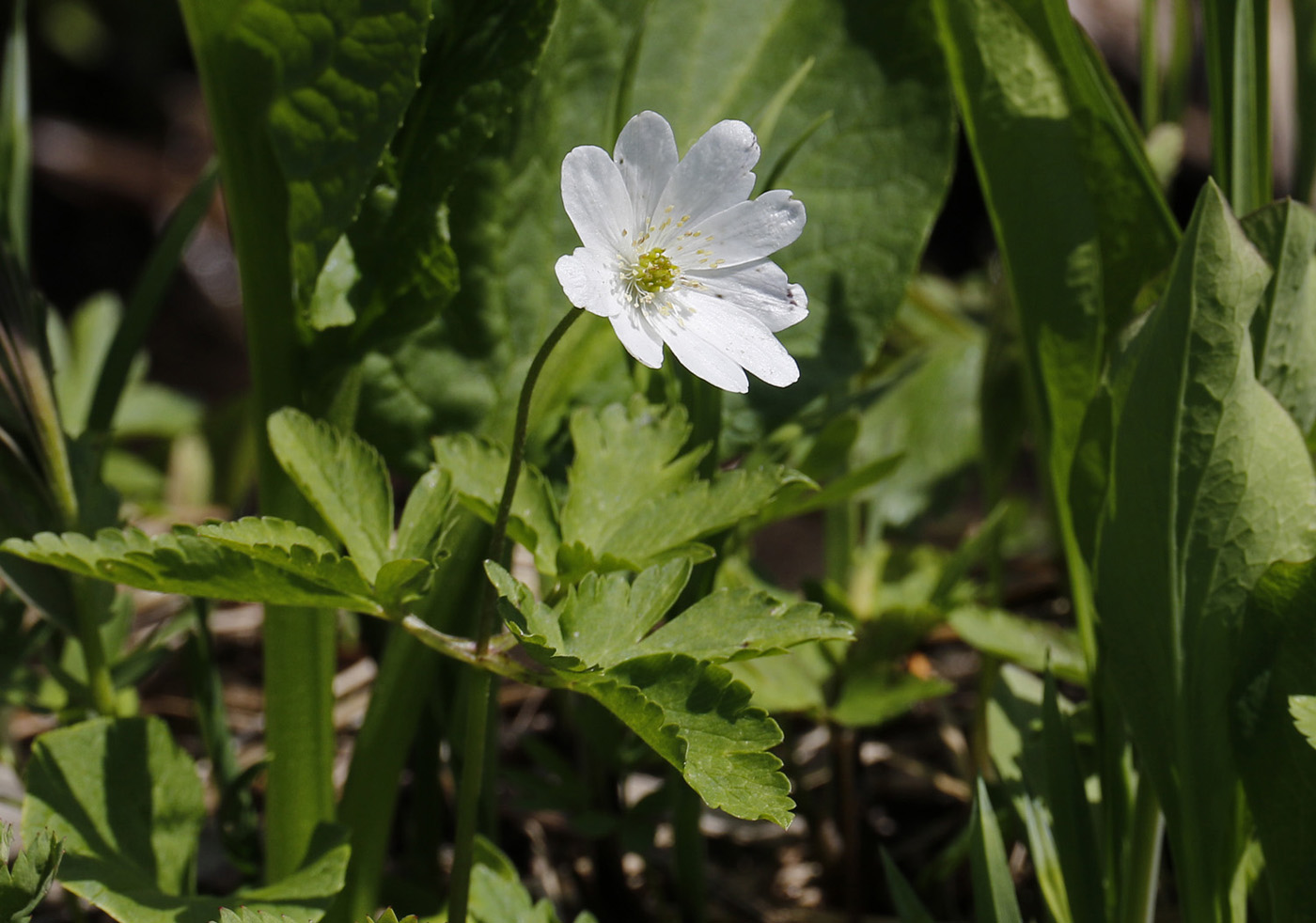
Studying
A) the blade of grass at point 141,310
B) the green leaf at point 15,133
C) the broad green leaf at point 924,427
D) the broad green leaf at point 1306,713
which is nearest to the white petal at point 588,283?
the broad green leaf at point 1306,713

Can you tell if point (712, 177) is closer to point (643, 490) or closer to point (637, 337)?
point (637, 337)

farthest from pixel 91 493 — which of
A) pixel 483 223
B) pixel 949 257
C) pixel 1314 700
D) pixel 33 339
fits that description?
pixel 949 257

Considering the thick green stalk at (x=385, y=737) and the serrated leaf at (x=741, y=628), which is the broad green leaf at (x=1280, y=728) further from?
the thick green stalk at (x=385, y=737)

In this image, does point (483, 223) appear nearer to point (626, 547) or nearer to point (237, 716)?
point (626, 547)

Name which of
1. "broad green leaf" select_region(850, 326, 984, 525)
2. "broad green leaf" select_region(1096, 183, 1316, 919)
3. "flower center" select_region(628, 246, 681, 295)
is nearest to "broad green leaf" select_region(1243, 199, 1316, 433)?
"broad green leaf" select_region(1096, 183, 1316, 919)

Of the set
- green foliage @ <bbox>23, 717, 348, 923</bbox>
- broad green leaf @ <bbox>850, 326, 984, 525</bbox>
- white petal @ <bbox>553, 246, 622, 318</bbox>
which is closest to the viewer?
white petal @ <bbox>553, 246, 622, 318</bbox>

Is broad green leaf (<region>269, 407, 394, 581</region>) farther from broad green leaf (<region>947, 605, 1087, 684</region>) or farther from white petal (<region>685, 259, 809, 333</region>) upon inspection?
broad green leaf (<region>947, 605, 1087, 684</region>)
